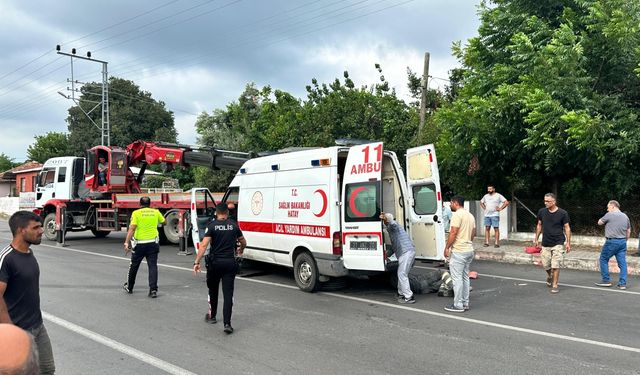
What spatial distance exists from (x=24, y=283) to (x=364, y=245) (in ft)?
15.7

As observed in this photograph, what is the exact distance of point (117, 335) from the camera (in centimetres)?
579

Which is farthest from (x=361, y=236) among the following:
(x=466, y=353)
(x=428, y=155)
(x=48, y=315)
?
(x=48, y=315)

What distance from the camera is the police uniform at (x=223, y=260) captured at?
5980 millimetres

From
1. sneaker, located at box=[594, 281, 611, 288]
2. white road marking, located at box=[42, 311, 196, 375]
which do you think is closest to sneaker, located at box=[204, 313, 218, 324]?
white road marking, located at box=[42, 311, 196, 375]

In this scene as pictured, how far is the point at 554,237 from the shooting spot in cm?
827

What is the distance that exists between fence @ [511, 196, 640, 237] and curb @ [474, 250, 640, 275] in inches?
118

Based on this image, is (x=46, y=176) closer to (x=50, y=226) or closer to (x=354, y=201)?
(x=50, y=226)

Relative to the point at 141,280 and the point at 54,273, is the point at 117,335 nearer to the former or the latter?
the point at 141,280

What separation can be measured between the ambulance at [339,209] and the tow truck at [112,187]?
5.96 m

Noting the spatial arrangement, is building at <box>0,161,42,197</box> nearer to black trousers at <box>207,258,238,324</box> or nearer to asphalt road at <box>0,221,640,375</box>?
asphalt road at <box>0,221,640,375</box>

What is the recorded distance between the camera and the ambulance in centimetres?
742

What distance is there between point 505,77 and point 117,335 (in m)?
12.1

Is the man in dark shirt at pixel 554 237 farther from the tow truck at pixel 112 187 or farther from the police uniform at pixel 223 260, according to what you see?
the tow truck at pixel 112 187

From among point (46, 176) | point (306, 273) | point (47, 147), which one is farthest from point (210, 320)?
point (47, 147)
